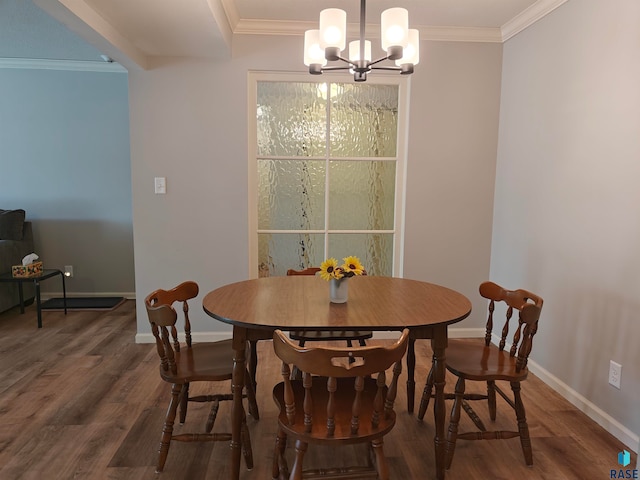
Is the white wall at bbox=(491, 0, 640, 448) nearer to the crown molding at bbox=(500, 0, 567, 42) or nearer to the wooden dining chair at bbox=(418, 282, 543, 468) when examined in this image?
the crown molding at bbox=(500, 0, 567, 42)

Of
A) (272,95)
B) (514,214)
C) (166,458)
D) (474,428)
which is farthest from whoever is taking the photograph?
(272,95)

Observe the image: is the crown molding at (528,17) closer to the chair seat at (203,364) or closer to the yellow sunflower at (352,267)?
the yellow sunflower at (352,267)

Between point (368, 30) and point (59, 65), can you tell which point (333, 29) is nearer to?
point (368, 30)

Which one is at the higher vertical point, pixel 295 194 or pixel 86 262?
pixel 295 194

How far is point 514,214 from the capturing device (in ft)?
10.1

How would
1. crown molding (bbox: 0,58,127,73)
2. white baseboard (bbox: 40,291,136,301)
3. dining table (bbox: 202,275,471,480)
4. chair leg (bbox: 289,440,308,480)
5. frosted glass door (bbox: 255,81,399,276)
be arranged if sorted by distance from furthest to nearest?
1. white baseboard (bbox: 40,291,136,301)
2. crown molding (bbox: 0,58,127,73)
3. frosted glass door (bbox: 255,81,399,276)
4. dining table (bbox: 202,275,471,480)
5. chair leg (bbox: 289,440,308,480)

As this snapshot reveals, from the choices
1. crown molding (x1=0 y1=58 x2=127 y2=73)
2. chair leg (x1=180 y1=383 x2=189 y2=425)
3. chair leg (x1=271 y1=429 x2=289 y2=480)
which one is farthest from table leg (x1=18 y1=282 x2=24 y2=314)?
chair leg (x1=271 y1=429 x2=289 y2=480)

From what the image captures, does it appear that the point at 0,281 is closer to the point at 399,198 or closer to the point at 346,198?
the point at 346,198

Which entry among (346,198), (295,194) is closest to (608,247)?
(346,198)

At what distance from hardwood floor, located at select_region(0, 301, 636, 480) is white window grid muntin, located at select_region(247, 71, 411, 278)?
33.9 inches

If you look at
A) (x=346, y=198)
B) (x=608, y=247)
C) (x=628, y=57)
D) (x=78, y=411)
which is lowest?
(x=78, y=411)

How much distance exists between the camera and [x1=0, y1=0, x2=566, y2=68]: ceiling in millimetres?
2252

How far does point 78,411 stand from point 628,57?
3323mm

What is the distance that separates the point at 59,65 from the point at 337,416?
4409 mm
